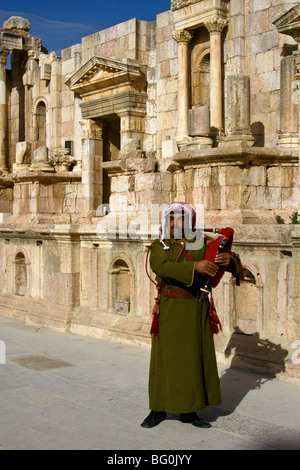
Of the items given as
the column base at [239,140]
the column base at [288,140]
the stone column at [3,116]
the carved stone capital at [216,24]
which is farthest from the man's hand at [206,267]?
the stone column at [3,116]

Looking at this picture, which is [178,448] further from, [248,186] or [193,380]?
[248,186]

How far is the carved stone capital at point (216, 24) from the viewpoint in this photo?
13321 mm

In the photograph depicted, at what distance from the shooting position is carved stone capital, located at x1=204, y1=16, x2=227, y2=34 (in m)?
13.3

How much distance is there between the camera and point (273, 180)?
11.4m

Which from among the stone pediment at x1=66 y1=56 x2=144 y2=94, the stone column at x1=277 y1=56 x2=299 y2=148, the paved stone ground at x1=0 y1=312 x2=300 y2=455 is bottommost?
the paved stone ground at x1=0 y1=312 x2=300 y2=455

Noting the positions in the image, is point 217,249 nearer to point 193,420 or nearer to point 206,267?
point 206,267

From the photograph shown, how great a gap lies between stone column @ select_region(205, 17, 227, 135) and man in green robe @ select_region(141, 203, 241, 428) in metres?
7.74

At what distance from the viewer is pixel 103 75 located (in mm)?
16906

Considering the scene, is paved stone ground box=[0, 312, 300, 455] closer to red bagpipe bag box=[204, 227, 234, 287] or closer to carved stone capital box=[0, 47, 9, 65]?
red bagpipe bag box=[204, 227, 234, 287]

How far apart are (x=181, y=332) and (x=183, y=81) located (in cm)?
945

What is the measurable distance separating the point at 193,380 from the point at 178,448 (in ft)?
2.01

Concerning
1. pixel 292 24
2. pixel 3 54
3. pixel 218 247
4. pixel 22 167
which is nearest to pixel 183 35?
pixel 292 24

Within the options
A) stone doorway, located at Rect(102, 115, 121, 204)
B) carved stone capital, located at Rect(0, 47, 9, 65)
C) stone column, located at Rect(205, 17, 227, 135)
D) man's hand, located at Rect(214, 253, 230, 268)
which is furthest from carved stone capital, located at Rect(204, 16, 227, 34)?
carved stone capital, located at Rect(0, 47, 9, 65)

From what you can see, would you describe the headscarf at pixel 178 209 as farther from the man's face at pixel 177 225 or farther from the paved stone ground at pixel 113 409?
the paved stone ground at pixel 113 409
